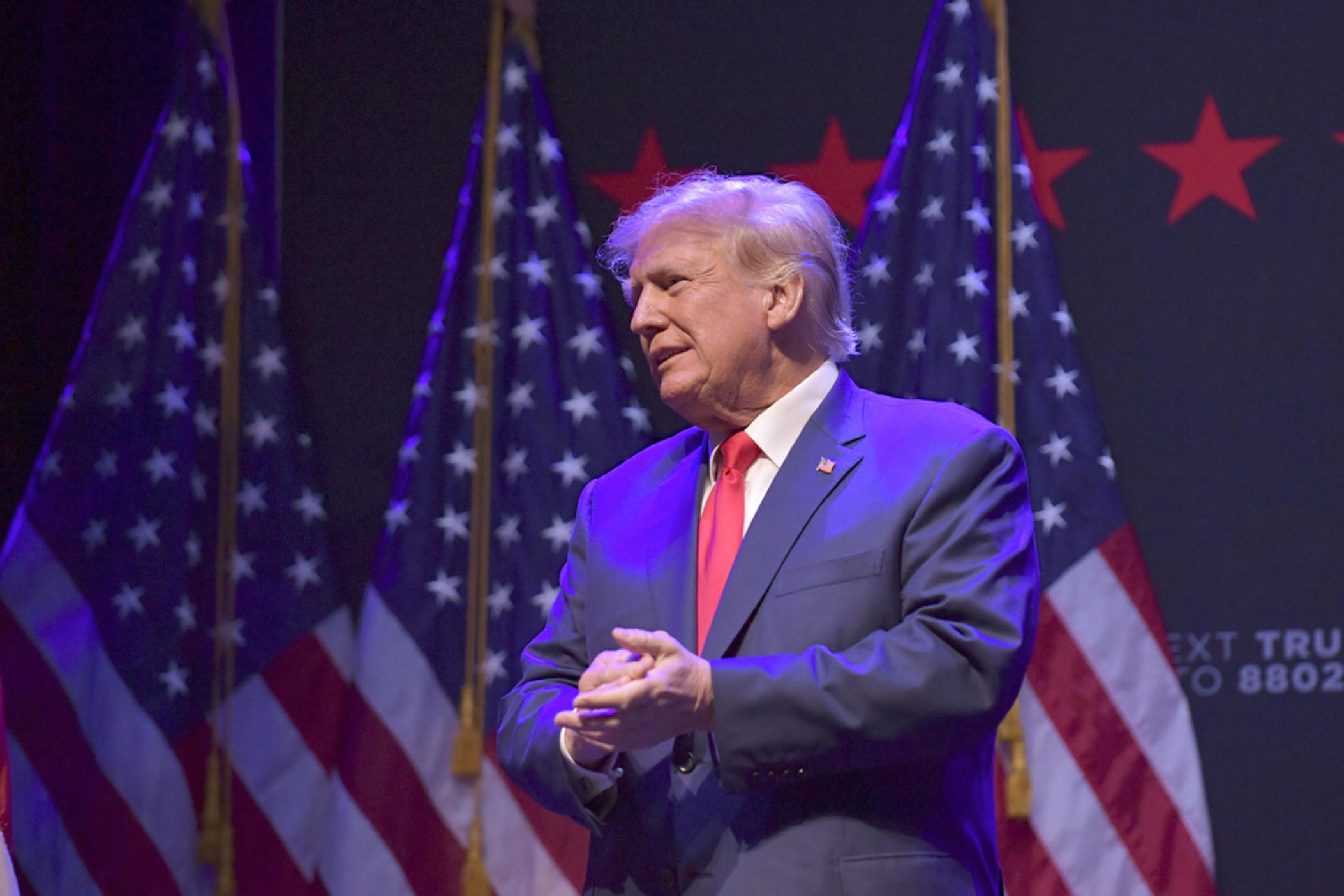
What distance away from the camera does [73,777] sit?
3.15m

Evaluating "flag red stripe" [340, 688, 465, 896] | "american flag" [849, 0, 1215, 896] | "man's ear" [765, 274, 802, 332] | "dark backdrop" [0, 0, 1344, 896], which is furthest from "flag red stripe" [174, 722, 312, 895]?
"man's ear" [765, 274, 802, 332]

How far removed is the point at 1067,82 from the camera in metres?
3.29

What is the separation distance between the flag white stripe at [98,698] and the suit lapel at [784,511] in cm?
202

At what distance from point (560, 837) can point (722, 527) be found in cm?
165

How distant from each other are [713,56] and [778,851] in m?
2.40

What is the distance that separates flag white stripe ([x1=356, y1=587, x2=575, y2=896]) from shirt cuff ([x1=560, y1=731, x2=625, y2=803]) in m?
1.63

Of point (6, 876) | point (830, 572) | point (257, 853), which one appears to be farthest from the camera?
point (257, 853)

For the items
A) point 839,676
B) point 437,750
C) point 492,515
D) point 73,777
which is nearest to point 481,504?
point 492,515

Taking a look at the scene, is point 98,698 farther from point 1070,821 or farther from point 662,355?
point 1070,821

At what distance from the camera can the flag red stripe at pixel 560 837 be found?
10.3ft

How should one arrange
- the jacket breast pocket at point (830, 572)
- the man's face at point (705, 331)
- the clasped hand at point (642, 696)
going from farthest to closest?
the man's face at point (705, 331)
the jacket breast pocket at point (830, 572)
the clasped hand at point (642, 696)

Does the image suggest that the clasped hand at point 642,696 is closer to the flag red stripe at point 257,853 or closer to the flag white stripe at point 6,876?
the flag white stripe at point 6,876

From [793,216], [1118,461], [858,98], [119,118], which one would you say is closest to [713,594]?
[793,216]

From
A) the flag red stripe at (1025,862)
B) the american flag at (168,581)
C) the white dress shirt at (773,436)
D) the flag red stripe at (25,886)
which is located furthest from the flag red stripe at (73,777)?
the white dress shirt at (773,436)
